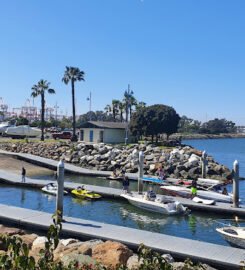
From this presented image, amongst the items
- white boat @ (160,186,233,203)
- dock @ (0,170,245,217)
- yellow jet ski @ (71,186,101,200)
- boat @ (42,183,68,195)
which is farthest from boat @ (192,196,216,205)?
Answer: boat @ (42,183,68,195)

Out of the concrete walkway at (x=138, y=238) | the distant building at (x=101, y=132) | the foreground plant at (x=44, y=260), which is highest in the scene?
the distant building at (x=101, y=132)

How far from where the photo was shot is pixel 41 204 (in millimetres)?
28453

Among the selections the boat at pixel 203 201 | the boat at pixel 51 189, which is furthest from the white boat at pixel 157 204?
the boat at pixel 51 189

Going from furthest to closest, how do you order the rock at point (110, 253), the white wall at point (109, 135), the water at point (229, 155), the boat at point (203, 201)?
the white wall at point (109, 135) < the water at point (229, 155) < the boat at point (203, 201) < the rock at point (110, 253)

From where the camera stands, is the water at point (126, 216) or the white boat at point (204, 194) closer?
the water at point (126, 216)

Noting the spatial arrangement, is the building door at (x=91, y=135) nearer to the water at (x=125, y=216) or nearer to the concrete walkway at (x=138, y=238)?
the water at (x=125, y=216)

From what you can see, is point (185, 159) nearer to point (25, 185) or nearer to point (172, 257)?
point (25, 185)

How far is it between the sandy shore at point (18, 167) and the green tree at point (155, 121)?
96.1 feet

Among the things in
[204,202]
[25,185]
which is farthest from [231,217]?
[25,185]

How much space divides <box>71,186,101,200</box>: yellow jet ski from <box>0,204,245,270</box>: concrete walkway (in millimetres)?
7092

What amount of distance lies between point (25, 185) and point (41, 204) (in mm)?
6689

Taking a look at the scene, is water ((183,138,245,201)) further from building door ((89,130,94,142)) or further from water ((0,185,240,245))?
building door ((89,130,94,142))

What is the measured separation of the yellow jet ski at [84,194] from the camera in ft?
97.6

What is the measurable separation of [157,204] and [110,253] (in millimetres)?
11560
